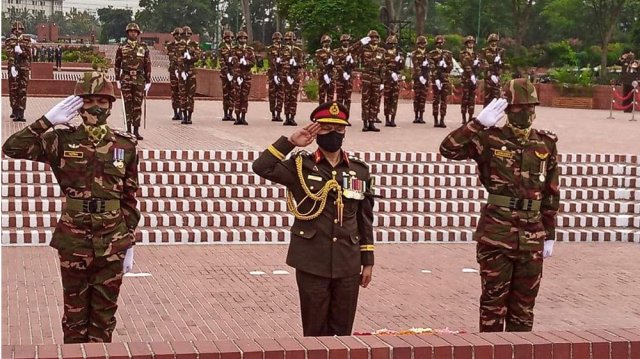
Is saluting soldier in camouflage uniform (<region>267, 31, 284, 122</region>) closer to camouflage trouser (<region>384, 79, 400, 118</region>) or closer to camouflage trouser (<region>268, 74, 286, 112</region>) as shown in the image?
camouflage trouser (<region>268, 74, 286, 112</region>)

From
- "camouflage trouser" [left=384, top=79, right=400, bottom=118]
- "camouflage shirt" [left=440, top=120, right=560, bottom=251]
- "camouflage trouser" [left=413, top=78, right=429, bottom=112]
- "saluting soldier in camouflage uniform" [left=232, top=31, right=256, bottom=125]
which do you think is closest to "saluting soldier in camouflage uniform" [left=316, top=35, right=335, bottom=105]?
"camouflage trouser" [left=384, top=79, right=400, bottom=118]

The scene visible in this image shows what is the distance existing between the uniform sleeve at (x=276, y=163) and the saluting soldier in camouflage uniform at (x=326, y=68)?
1440 centimetres

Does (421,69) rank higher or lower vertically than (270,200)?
higher

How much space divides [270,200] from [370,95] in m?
7.14

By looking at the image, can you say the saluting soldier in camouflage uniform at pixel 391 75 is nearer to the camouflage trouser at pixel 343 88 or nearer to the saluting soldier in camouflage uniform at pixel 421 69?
the saluting soldier in camouflage uniform at pixel 421 69

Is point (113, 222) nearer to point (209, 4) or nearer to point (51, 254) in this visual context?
point (51, 254)

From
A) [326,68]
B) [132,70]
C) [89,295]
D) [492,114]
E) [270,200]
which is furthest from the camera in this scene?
[326,68]

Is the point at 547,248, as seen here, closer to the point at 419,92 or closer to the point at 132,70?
the point at 132,70

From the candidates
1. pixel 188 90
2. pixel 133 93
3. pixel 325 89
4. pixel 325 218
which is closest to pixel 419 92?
pixel 325 89

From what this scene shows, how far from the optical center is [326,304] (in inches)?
233

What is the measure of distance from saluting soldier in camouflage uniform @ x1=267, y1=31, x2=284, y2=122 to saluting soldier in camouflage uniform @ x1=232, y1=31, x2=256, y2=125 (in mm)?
663

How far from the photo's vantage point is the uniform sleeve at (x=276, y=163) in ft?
19.1

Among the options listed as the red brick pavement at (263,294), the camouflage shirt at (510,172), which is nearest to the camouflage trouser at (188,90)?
the red brick pavement at (263,294)

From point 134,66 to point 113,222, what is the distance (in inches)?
414
